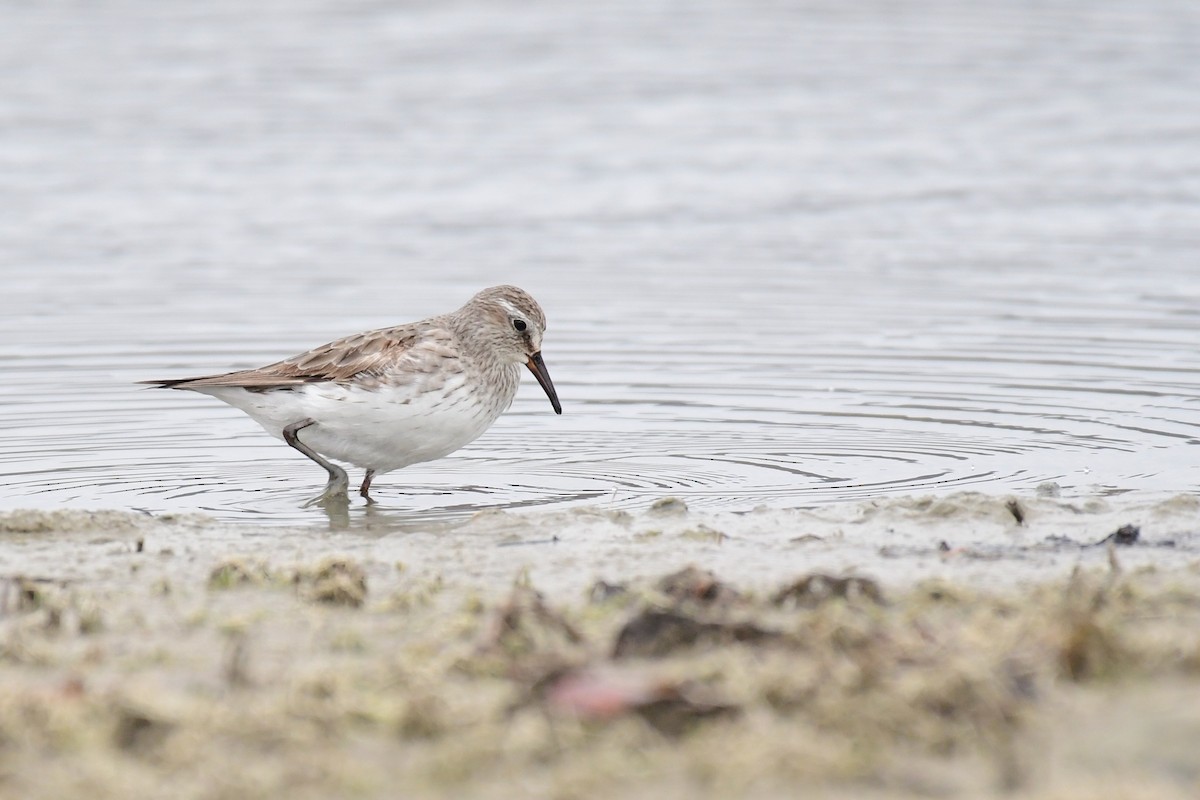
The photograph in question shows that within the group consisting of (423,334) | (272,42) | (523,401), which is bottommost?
(523,401)

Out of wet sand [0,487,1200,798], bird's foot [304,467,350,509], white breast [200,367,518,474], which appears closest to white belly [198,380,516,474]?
white breast [200,367,518,474]

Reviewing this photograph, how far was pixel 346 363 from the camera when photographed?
830cm

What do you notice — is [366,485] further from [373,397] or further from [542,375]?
[542,375]

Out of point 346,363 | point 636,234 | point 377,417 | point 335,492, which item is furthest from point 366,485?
point 636,234

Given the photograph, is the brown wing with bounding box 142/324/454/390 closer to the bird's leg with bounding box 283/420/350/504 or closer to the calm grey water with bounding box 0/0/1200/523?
the bird's leg with bounding box 283/420/350/504

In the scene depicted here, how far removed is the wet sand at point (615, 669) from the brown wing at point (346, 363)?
1.88 m

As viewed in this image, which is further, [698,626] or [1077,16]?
[1077,16]

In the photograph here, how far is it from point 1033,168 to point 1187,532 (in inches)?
436

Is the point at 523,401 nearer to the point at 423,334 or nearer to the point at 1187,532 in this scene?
the point at 423,334

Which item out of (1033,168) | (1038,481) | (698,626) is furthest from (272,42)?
(698,626)

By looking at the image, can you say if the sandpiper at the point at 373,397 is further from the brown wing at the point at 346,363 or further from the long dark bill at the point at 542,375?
the long dark bill at the point at 542,375

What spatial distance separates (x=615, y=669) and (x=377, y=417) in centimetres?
392

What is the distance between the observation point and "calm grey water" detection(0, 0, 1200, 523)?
29.0 ft

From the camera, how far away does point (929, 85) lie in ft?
69.9
